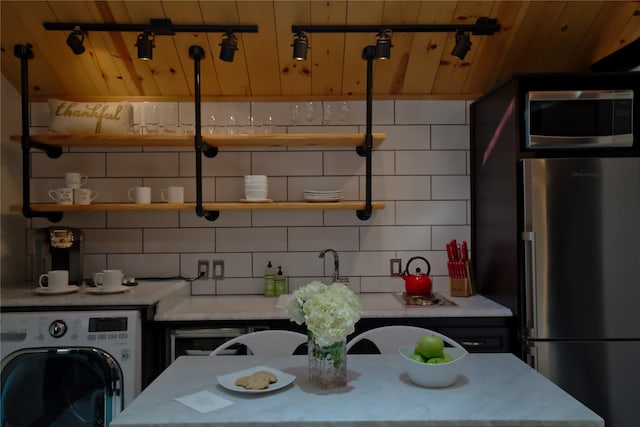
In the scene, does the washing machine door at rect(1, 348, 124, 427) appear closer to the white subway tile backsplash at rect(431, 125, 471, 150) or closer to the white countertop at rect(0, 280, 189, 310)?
the white countertop at rect(0, 280, 189, 310)

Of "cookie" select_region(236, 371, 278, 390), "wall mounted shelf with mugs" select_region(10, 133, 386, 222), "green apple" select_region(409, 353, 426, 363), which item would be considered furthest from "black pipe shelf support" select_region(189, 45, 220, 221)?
"green apple" select_region(409, 353, 426, 363)

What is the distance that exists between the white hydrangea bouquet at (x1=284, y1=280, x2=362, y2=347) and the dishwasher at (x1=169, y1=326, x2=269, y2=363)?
1097 millimetres

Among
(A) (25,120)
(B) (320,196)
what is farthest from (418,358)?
(A) (25,120)

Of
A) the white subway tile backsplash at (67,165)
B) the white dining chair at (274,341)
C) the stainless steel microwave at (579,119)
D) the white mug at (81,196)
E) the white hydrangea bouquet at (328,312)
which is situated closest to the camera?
the white hydrangea bouquet at (328,312)

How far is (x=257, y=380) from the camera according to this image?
1394 mm

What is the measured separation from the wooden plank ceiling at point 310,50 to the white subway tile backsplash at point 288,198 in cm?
14

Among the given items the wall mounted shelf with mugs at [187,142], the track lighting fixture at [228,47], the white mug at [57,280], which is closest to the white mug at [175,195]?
the wall mounted shelf with mugs at [187,142]

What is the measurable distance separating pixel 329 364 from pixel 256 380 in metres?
0.20

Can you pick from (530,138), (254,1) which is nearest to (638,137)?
(530,138)

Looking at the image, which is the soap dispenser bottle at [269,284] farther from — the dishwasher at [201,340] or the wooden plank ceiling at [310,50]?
the wooden plank ceiling at [310,50]

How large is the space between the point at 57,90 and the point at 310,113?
4.82ft

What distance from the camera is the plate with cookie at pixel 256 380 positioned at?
136cm

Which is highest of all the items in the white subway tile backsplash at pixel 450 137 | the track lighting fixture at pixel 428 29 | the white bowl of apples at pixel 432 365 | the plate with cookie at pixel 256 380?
the track lighting fixture at pixel 428 29

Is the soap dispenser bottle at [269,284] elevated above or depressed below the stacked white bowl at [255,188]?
below
